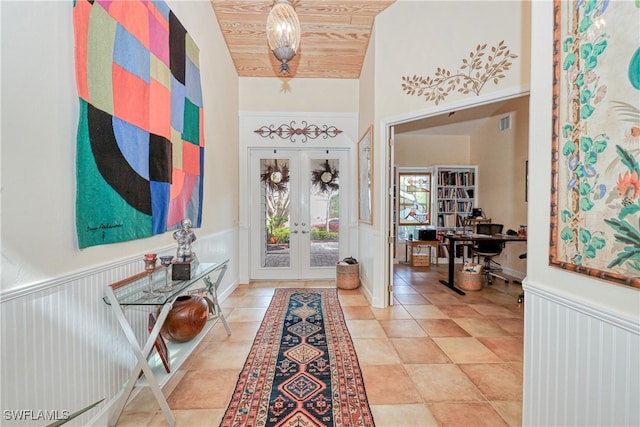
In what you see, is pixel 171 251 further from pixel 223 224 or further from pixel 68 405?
pixel 223 224

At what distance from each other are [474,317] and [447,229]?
3126 mm

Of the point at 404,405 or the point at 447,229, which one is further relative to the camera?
the point at 447,229

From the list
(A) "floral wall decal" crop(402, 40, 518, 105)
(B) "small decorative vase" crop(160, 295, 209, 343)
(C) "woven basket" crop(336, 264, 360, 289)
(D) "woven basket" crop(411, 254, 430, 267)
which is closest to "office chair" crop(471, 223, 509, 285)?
(D) "woven basket" crop(411, 254, 430, 267)

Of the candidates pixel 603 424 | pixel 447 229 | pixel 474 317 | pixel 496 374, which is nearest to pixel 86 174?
pixel 603 424

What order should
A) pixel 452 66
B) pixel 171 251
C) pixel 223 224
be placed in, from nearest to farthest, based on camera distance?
pixel 171 251, pixel 452 66, pixel 223 224

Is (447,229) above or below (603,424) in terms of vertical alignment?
above

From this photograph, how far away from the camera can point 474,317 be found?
3209 mm

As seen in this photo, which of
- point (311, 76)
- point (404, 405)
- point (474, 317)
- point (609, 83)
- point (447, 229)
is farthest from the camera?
point (447, 229)

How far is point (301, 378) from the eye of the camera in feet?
6.71

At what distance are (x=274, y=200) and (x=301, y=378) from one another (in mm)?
3127

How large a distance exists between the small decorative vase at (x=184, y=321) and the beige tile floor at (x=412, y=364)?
356 mm

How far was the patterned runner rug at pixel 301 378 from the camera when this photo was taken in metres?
1.68

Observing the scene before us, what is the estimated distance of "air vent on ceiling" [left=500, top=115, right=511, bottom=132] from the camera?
16.7 feet

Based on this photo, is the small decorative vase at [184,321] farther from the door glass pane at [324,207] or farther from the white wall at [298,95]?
the white wall at [298,95]
